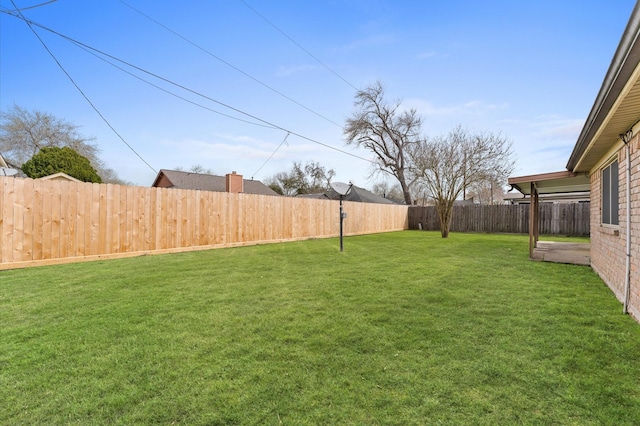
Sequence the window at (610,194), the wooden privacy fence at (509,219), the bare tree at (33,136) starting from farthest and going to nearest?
the bare tree at (33,136) < the wooden privacy fence at (509,219) < the window at (610,194)

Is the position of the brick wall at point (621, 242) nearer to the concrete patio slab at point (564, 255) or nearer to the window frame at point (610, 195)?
the window frame at point (610, 195)

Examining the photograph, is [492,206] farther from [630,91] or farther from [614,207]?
[630,91]

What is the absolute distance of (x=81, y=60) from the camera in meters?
8.38

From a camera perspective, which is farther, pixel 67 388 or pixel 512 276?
pixel 512 276

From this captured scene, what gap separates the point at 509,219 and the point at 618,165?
13019 millimetres

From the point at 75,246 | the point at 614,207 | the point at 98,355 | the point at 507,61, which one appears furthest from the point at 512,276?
the point at 75,246

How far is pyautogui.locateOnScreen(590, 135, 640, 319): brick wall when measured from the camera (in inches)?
123

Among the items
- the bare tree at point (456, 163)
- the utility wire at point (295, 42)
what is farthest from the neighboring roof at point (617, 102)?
the utility wire at point (295, 42)

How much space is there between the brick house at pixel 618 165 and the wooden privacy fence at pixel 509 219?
10052 millimetres

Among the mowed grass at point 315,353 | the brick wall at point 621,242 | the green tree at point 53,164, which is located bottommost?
the mowed grass at point 315,353

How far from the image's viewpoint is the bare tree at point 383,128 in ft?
83.7

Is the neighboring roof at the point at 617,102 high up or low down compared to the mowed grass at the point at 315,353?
up

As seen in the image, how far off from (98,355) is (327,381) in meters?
1.73

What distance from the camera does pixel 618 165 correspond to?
156 inches
